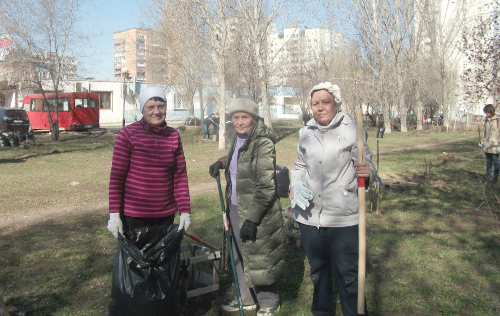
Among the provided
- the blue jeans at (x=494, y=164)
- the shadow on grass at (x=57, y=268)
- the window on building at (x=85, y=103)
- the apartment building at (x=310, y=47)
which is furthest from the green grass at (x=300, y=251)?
the apartment building at (x=310, y=47)

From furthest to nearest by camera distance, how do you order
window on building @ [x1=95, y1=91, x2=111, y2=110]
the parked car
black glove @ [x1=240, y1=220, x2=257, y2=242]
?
window on building @ [x1=95, y1=91, x2=111, y2=110] → the parked car → black glove @ [x1=240, y1=220, x2=257, y2=242]

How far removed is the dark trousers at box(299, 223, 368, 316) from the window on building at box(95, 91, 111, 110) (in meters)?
45.9

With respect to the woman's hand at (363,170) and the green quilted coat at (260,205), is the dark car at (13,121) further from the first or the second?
the woman's hand at (363,170)

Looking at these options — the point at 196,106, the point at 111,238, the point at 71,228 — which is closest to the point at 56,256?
the point at 111,238

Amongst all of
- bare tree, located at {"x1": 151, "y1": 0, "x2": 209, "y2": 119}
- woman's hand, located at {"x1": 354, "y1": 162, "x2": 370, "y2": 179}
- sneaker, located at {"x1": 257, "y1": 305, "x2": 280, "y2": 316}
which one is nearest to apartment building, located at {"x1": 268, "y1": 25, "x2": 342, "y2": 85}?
bare tree, located at {"x1": 151, "y1": 0, "x2": 209, "y2": 119}

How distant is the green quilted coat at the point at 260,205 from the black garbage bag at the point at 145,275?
24.5 inches

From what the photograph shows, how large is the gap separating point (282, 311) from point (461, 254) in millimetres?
2622

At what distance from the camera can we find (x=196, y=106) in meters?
54.6

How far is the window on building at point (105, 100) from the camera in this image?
1810 inches

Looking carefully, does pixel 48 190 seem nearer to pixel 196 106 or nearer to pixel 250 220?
pixel 250 220

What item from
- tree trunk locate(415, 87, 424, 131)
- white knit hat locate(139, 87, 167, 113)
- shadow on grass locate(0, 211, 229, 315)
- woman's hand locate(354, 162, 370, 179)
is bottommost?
shadow on grass locate(0, 211, 229, 315)

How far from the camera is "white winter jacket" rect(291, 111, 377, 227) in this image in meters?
2.97

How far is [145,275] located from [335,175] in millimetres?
1428

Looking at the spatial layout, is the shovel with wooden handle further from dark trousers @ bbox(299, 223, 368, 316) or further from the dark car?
the dark car
